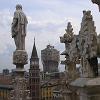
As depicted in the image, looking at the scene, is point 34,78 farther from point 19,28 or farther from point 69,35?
point 69,35

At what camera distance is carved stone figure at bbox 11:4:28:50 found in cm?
904

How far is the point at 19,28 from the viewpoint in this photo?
9180 millimetres

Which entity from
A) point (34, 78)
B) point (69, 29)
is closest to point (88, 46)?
point (69, 29)

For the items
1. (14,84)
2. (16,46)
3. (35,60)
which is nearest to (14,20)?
(16,46)

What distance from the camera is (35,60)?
102750 millimetres

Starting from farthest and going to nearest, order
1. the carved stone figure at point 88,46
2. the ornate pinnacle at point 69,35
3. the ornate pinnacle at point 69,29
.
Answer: the ornate pinnacle at point 69,29, the ornate pinnacle at point 69,35, the carved stone figure at point 88,46

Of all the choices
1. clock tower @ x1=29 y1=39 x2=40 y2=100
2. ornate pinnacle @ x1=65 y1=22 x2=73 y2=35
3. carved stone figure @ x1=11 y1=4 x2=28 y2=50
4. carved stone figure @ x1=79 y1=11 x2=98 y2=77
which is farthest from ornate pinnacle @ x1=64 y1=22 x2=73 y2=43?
clock tower @ x1=29 y1=39 x2=40 y2=100

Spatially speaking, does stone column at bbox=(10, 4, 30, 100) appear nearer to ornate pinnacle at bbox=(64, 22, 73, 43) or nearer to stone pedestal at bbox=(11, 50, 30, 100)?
stone pedestal at bbox=(11, 50, 30, 100)

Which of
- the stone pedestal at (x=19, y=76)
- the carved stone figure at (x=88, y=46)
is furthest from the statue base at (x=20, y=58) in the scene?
the carved stone figure at (x=88, y=46)

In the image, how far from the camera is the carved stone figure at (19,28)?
356 inches

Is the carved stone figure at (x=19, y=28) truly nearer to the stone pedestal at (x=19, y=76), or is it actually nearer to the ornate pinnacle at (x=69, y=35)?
the stone pedestal at (x=19, y=76)

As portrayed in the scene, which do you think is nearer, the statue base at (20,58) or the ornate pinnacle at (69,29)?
the ornate pinnacle at (69,29)

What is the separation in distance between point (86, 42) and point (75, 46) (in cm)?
Answer: 172

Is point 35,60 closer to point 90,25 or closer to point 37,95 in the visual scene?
point 37,95
